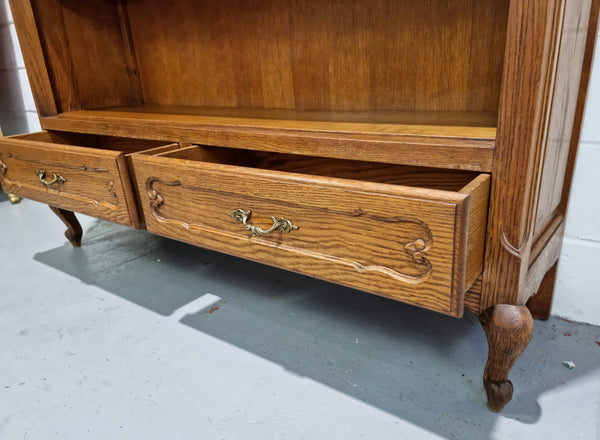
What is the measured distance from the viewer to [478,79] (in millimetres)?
783

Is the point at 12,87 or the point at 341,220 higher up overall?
the point at 12,87

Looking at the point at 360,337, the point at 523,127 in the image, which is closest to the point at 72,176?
the point at 360,337

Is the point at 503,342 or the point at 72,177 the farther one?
the point at 72,177

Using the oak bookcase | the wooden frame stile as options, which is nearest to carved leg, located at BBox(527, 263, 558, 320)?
the oak bookcase

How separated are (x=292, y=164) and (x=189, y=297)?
1.23ft

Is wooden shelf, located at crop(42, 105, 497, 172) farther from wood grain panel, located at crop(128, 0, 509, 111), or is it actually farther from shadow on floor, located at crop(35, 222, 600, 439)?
shadow on floor, located at crop(35, 222, 600, 439)

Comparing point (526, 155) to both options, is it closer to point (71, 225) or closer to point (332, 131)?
point (332, 131)

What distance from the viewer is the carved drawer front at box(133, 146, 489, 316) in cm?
50

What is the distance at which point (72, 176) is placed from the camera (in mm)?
927

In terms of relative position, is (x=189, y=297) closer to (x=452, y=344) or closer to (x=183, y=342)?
(x=183, y=342)

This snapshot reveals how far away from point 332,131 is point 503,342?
0.37m

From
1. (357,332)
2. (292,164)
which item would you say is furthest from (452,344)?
(292,164)

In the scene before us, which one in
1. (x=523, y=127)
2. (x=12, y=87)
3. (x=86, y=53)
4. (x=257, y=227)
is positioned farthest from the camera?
(x=12, y=87)

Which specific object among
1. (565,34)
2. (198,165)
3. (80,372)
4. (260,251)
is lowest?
(80,372)
